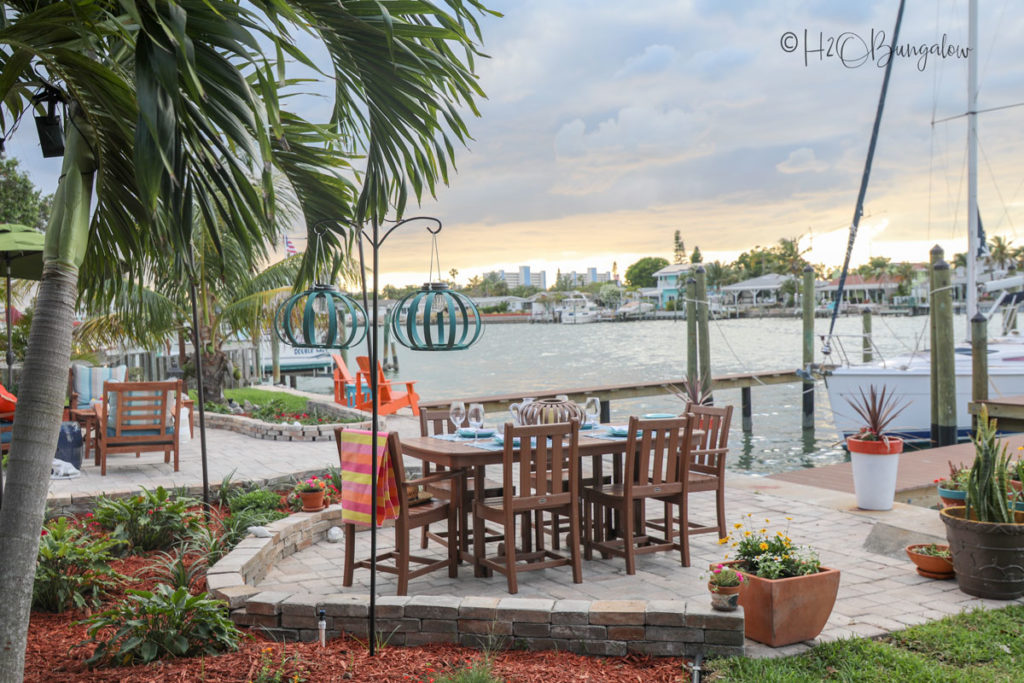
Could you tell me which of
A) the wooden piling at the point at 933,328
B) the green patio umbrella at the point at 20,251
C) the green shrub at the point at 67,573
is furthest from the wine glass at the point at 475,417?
the wooden piling at the point at 933,328

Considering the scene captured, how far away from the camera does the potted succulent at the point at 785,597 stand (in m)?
3.88

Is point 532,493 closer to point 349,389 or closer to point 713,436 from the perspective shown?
point 713,436

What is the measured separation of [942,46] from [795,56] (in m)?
3.46

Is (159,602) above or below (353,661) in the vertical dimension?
above

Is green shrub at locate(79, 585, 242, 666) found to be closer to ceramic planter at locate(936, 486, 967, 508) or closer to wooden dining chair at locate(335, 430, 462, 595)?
wooden dining chair at locate(335, 430, 462, 595)

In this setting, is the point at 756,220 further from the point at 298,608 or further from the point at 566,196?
the point at 298,608

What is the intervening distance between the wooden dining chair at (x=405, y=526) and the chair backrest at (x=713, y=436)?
1.83 meters

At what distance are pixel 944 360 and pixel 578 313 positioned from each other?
79011 mm

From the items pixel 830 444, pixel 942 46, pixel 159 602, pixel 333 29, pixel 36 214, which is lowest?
pixel 830 444

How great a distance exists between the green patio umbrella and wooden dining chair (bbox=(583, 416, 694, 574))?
4.71 metres

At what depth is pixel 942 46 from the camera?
43.3 feet

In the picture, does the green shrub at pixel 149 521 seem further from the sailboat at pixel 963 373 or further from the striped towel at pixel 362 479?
the sailboat at pixel 963 373

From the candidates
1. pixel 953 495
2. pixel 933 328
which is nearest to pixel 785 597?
pixel 953 495

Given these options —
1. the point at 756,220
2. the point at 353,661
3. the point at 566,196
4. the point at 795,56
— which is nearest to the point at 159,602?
the point at 353,661
